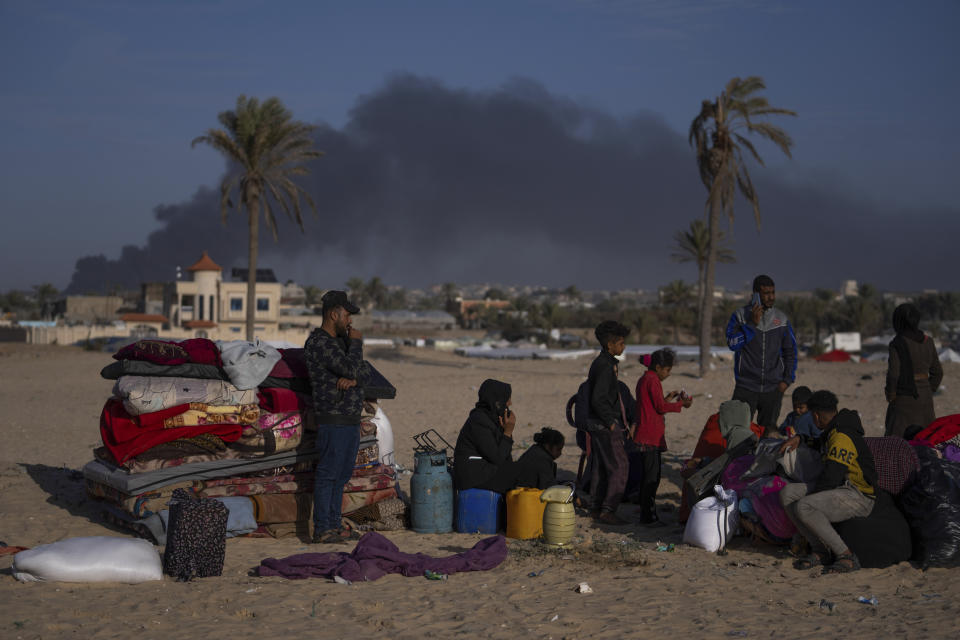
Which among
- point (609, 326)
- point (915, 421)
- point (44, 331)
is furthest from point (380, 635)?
point (44, 331)

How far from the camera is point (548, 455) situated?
313 inches

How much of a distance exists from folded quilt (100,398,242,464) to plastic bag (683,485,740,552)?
3.98 meters

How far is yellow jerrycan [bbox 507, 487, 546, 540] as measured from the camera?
7445 mm

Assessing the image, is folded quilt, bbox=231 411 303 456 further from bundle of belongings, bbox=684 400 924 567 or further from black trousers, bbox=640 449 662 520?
bundle of belongings, bbox=684 400 924 567

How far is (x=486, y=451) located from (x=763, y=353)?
306 centimetres

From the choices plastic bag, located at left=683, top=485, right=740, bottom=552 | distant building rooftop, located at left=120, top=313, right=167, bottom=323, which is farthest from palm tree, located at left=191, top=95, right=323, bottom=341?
distant building rooftop, located at left=120, top=313, right=167, bottom=323

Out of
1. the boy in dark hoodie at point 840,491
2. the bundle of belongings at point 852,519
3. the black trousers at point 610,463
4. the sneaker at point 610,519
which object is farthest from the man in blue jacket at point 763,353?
the boy in dark hoodie at point 840,491

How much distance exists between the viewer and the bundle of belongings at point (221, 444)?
7.31 metres

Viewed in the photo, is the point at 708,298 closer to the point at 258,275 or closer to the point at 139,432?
the point at 139,432

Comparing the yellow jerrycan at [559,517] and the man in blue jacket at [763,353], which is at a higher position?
the man in blue jacket at [763,353]

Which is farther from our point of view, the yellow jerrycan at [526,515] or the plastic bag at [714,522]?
the yellow jerrycan at [526,515]

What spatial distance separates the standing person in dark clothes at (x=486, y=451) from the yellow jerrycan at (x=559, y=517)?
2.34ft

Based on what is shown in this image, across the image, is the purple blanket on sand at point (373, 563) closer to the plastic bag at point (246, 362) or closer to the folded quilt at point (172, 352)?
the plastic bag at point (246, 362)

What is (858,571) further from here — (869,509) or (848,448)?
(848,448)
